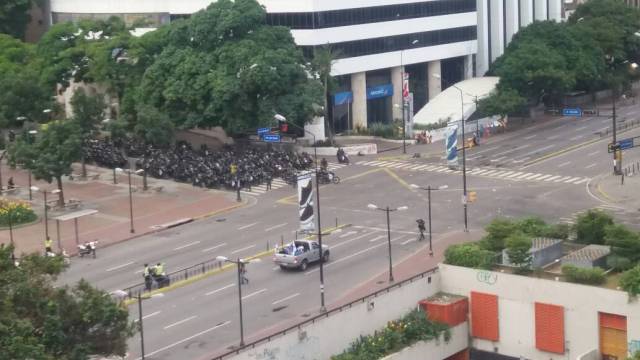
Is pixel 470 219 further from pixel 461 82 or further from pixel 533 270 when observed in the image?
pixel 461 82

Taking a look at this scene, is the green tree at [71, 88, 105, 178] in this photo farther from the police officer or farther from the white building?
the white building

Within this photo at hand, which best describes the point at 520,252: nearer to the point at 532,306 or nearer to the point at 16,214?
the point at 532,306

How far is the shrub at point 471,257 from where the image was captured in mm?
56938

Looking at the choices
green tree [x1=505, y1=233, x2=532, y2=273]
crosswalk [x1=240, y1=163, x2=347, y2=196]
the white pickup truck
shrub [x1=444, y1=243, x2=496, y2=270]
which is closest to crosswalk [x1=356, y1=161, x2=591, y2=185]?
crosswalk [x1=240, y1=163, x2=347, y2=196]

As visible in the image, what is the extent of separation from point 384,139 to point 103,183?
90.0ft

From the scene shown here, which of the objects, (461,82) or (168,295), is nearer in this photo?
(168,295)

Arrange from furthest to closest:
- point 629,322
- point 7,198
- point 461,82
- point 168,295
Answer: point 461,82
point 7,198
point 168,295
point 629,322

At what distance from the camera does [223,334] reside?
56.3 metres

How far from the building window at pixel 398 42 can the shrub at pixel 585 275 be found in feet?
185

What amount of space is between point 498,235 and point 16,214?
35429 millimetres

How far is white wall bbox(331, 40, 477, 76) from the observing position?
112 metres

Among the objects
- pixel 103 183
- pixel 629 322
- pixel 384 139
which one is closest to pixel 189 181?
pixel 103 183

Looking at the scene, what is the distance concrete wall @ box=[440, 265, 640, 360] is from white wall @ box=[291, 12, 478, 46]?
53924mm

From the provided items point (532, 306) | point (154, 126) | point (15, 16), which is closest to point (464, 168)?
point (532, 306)
